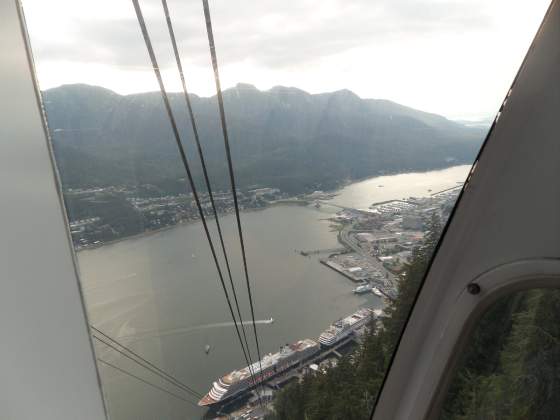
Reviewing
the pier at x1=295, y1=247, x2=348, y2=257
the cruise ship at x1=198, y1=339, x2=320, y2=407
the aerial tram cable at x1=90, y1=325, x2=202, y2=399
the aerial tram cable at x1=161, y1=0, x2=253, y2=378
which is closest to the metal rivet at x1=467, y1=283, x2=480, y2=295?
the pier at x1=295, y1=247, x2=348, y2=257

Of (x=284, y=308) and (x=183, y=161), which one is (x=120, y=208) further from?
(x=284, y=308)

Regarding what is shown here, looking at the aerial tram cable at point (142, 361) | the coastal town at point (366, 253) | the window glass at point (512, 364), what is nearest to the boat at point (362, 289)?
the coastal town at point (366, 253)

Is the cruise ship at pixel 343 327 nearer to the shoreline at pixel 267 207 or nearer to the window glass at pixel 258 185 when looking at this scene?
the window glass at pixel 258 185

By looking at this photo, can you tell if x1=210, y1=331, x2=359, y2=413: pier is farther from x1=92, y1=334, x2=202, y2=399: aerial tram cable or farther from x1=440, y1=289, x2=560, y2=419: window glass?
x1=440, y1=289, x2=560, y2=419: window glass

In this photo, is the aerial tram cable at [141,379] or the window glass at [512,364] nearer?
the window glass at [512,364]

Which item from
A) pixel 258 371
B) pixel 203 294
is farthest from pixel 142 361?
pixel 258 371
